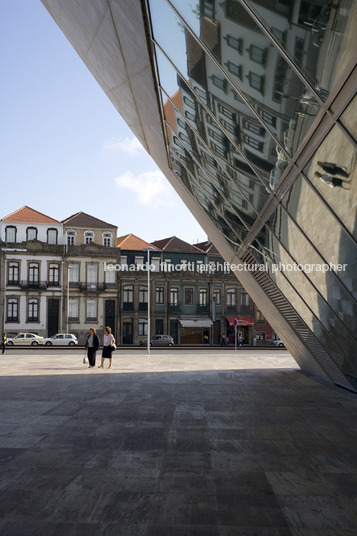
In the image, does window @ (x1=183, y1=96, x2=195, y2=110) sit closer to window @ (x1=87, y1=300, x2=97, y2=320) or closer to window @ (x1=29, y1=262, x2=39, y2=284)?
window @ (x1=87, y1=300, x2=97, y2=320)

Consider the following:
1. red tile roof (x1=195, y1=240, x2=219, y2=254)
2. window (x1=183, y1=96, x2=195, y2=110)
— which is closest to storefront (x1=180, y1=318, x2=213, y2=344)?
red tile roof (x1=195, y1=240, x2=219, y2=254)

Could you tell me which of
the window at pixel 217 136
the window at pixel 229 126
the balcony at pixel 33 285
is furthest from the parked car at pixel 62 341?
the window at pixel 229 126

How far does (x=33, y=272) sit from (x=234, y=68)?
4847 centimetres

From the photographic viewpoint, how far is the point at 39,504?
14.5 ft

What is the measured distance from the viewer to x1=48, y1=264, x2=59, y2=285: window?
2109 inches

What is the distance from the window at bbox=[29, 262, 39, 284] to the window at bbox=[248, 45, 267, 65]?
48.9m

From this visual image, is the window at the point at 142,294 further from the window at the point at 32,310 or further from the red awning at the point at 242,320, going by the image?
the window at the point at 32,310

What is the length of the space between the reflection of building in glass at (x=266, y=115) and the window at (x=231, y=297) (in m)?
42.0

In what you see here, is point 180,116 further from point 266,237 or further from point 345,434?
point 345,434

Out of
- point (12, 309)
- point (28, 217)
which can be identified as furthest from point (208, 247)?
point (12, 309)

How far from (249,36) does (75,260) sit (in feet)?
162

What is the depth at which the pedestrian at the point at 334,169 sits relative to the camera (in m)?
6.89

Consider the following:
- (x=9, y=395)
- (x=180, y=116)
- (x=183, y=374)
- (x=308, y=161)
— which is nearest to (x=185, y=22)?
(x=308, y=161)

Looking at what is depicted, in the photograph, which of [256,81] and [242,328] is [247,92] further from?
[242,328]
